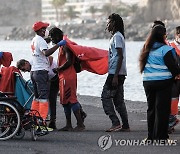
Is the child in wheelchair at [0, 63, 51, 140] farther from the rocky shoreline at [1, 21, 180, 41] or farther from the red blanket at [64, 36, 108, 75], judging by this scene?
the rocky shoreline at [1, 21, 180, 41]

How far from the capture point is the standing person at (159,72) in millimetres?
9680

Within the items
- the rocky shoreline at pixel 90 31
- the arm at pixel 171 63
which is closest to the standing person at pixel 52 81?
the arm at pixel 171 63

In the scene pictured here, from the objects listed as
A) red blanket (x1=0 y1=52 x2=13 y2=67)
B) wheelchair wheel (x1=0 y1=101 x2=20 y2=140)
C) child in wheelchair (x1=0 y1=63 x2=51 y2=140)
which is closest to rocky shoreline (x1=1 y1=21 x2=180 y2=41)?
red blanket (x1=0 y1=52 x2=13 y2=67)

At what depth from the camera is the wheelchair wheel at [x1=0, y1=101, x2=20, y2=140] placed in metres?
9.91

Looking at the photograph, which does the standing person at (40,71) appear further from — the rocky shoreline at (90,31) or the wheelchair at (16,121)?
the rocky shoreline at (90,31)

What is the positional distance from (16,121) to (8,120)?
94 millimetres

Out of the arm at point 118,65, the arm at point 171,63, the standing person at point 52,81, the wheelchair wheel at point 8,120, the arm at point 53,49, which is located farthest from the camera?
the standing person at point 52,81

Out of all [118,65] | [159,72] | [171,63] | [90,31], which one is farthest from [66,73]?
[90,31]

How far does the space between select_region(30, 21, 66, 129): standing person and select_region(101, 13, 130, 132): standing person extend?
799mm

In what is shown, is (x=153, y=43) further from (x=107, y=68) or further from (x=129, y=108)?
(x=129, y=108)

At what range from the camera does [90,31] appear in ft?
572

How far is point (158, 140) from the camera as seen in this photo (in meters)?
9.76

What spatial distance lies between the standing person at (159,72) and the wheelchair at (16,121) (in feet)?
4.47

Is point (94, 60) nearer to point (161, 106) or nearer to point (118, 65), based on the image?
point (118, 65)
